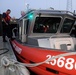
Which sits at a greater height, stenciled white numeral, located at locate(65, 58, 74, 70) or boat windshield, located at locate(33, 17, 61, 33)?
boat windshield, located at locate(33, 17, 61, 33)

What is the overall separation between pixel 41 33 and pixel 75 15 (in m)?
1.08

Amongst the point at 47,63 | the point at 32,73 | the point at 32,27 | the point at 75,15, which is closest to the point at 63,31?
the point at 75,15

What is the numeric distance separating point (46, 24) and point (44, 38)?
528 mm

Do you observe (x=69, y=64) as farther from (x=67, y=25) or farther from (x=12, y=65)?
(x=67, y=25)

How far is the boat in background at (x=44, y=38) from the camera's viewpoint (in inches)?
207

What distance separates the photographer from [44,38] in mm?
6293

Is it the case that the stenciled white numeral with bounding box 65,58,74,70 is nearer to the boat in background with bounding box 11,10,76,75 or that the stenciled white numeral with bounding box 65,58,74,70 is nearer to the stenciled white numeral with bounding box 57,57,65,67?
the stenciled white numeral with bounding box 57,57,65,67

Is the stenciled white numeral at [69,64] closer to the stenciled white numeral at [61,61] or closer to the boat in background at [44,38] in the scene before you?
the stenciled white numeral at [61,61]

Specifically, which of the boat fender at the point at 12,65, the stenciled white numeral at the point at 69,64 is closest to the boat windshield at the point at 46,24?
the boat fender at the point at 12,65

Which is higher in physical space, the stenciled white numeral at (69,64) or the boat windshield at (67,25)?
the boat windshield at (67,25)

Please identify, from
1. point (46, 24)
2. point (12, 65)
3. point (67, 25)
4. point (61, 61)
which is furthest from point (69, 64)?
point (67, 25)

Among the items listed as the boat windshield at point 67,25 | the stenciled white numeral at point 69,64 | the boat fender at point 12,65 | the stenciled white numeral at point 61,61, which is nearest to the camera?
the stenciled white numeral at point 69,64

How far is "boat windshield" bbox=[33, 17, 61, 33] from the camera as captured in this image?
255 inches

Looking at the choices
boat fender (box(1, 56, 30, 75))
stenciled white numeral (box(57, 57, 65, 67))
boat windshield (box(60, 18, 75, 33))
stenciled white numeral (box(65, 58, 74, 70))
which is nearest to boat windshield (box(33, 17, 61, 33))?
boat windshield (box(60, 18, 75, 33))
